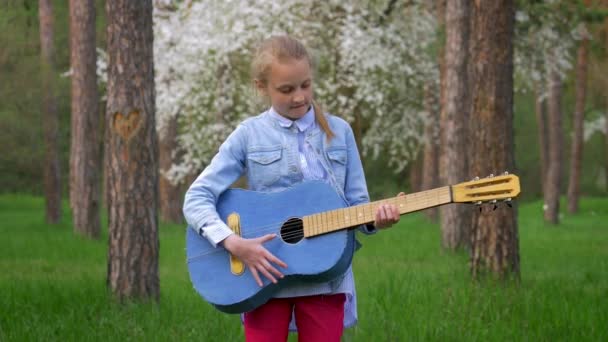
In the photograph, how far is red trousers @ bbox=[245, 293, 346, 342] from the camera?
3645 mm

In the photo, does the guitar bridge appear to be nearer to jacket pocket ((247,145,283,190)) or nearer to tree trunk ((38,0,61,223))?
jacket pocket ((247,145,283,190))

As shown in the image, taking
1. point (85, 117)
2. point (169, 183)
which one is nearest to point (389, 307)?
point (85, 117)

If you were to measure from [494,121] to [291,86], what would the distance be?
4.80 meters

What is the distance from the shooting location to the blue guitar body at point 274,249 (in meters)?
3.60

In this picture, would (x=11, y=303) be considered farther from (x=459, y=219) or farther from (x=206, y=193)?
(x=459, y=219)

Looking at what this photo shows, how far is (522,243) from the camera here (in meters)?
14.5

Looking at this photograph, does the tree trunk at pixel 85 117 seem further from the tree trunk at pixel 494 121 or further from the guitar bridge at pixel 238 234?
the guitar bridge at pixel 238 234

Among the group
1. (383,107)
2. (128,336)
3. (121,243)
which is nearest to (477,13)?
(121,243)

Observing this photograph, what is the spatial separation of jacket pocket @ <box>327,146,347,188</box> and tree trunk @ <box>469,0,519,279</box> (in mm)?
4510

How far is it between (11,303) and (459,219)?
7.28m

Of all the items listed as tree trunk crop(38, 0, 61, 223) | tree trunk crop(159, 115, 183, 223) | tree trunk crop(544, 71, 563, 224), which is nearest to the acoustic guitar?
tree trunk crop(38, 0, 61, 223)

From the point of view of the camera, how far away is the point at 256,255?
142 inches

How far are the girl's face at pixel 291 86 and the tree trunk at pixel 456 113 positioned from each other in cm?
904

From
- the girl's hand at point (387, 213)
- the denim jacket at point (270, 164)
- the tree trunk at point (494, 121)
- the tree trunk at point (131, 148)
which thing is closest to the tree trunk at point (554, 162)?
the tree trunk at point (494, 121)
